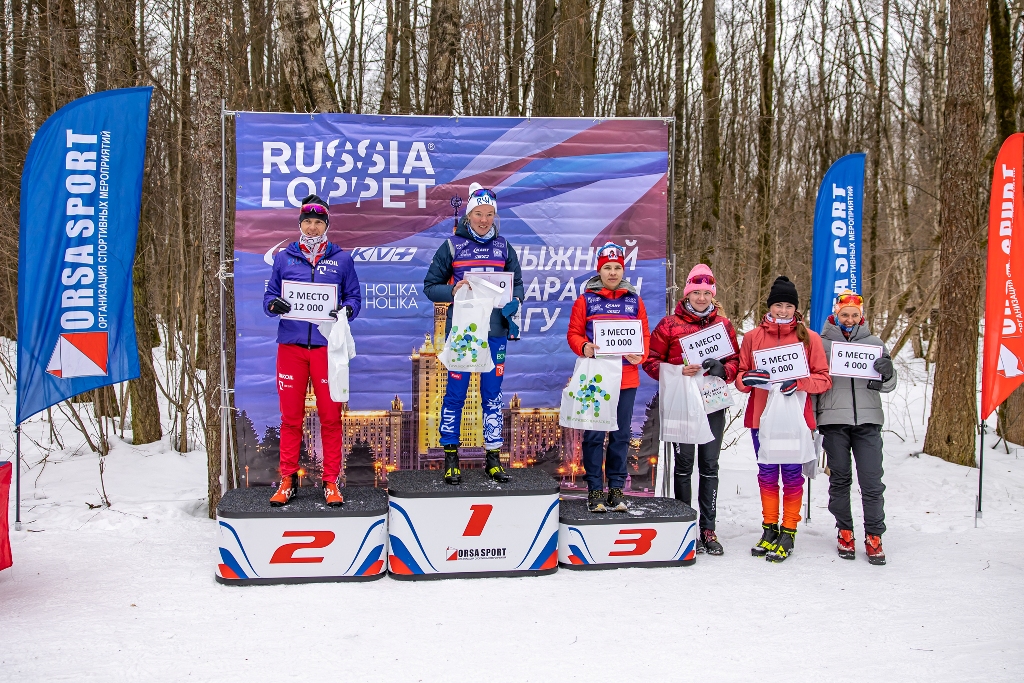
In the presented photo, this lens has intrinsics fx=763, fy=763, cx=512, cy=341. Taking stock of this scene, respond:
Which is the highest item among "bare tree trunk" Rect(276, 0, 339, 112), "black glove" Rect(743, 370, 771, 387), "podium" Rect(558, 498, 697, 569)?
"bare tree trunk" Rect(276, 0, 339, 112)

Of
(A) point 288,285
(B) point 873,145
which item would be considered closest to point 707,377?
(A) point 288,285

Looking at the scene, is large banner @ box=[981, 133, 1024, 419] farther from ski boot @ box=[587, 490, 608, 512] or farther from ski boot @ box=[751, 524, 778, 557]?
ski boot @ box=[587, 490, 608, 512]

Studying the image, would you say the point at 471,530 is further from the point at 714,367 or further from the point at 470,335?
the point at 714,367

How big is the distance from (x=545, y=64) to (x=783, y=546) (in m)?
6.25

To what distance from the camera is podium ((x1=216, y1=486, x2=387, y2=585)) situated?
14.7ft

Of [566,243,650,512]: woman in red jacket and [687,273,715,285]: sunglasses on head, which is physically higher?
[687,273,715,285]: sunglasses on head

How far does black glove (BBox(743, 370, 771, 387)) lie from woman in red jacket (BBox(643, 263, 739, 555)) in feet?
0.42

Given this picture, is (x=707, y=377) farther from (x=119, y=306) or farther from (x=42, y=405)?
(x=42, y=405)

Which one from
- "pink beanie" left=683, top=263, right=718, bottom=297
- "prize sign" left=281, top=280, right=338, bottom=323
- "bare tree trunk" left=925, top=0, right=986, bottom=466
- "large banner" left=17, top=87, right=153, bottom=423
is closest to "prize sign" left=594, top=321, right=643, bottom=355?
"pink beanie" left=683, top=263, right=718, bottom=297

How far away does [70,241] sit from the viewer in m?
5.24

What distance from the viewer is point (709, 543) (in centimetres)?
520

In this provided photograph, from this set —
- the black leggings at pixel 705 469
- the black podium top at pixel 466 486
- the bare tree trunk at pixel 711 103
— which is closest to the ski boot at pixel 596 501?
the black podium top at pixel 466 486

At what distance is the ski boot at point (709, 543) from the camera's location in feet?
17.0

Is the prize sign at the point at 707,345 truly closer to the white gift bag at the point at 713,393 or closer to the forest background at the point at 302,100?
the white gift bag at the point at 713,393
